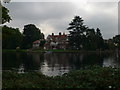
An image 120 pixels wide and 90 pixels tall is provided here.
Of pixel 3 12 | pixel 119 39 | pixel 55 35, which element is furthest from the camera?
pixel 55 35

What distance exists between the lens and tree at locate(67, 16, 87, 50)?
98688mm

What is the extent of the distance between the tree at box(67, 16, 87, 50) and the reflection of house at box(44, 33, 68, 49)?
2867 centimetres

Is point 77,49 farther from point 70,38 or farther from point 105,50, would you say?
point 105,50

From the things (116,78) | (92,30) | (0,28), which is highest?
(92,30)

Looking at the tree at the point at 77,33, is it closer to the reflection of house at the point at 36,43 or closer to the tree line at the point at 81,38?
the tree line at the point at 81,38

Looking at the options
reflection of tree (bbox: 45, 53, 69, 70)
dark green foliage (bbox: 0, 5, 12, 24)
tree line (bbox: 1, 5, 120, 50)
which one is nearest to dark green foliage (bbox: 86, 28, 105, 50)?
tree line (bbox: 1, 5, 120, 50)

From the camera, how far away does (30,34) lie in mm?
119250

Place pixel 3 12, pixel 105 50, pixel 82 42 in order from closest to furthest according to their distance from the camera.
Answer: pixel 3 12 → pixel 82 42 → pixel 105 50

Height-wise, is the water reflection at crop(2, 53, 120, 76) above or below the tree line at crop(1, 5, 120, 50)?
below

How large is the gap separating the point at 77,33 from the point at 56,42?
39.1 meters

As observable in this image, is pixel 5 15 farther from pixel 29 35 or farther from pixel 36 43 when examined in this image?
pixel 36 43

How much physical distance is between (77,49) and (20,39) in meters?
28.2

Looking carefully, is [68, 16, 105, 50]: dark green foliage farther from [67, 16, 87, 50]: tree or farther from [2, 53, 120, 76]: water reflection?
[2, 53, 120, 76]: water reflection

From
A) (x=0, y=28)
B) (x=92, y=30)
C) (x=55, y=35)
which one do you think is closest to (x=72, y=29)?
(x=92, y=30)
